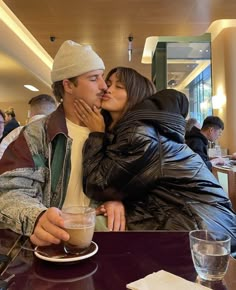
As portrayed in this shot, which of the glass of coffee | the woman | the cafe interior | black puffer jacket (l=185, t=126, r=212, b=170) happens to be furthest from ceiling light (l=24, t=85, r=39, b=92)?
the glass of coffee

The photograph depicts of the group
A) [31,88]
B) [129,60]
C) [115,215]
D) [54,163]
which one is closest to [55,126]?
[54,163]

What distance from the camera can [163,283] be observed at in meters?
0.60

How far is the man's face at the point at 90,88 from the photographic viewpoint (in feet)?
4.85

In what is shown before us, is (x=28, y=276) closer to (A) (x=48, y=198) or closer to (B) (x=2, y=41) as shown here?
(A) (x=48, y=198)

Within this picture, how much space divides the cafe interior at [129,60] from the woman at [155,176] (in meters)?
0.27

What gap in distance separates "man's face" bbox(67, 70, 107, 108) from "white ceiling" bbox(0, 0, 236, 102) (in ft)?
8.85

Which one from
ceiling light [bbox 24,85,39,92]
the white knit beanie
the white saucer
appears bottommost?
the white saucer

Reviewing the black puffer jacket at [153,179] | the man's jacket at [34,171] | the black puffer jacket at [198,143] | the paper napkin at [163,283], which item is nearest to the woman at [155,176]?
the black puffer jacket at [153,179]

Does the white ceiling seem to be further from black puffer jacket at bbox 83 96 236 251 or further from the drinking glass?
the drinking glass

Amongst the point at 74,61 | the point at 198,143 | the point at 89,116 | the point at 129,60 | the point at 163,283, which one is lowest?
the point at 163,283

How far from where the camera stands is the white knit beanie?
1.45 m

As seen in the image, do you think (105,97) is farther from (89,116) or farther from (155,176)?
(155,176)

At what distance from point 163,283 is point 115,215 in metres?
0.57

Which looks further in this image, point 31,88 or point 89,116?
point 31,88
